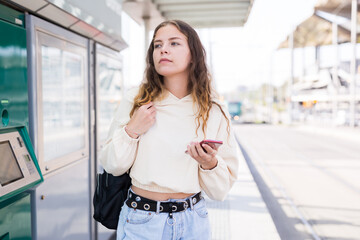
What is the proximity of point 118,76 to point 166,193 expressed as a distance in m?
2.63

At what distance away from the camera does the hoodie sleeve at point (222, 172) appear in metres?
1.61

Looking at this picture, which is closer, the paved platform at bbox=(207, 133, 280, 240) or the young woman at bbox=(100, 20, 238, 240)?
the young woman at bbox=(100, 20, 238, 240)

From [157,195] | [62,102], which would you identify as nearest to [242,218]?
[62,102]

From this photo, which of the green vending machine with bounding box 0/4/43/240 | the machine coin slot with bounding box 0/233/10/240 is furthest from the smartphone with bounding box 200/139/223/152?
the machine coin slot with bounding box 0/233/10/240

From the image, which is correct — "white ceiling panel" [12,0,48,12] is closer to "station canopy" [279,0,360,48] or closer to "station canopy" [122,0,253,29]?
"station canopy" [122,0,253,29]

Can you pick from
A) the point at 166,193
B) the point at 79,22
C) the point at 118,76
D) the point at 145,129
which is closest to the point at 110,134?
the point at 145,129

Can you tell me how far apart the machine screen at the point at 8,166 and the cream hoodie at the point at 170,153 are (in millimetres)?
479

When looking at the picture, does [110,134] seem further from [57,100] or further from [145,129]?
[57,100]

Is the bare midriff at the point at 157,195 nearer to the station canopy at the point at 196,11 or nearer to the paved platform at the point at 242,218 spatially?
the paved platform at the point at 242,218

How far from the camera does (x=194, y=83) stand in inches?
68.6

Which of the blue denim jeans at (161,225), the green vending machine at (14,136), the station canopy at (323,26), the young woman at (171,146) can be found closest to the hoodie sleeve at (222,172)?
the young woman at (171,146)

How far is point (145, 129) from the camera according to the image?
1.57 m

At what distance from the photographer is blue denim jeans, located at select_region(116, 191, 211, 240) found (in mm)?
1543

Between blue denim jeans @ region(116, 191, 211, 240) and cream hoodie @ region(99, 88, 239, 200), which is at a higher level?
cream hoodie @ region(99, 88, 239, 200)
